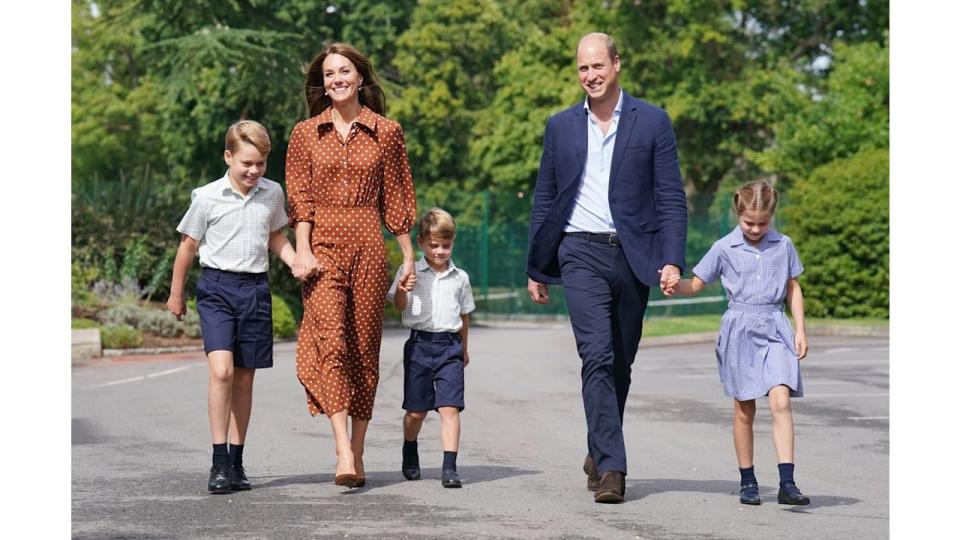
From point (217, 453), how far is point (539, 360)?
11.3m

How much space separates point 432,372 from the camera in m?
8.35

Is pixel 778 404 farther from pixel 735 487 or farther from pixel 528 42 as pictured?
pixel 528 42

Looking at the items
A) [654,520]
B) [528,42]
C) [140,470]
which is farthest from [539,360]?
[528,42]

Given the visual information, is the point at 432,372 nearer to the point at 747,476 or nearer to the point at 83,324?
the point at 747,476

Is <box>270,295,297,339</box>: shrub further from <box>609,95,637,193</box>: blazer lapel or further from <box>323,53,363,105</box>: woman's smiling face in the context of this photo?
<box>609,95,637,193</box>: blazer lapel

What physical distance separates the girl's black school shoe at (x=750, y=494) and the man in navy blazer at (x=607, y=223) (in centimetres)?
56

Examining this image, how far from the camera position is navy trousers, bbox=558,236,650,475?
300 inches

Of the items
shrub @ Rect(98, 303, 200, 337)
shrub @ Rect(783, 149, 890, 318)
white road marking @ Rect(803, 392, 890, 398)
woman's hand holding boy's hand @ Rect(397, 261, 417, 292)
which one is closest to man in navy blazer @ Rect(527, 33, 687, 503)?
woman's hand holding boy's hand @ Rect(397, 261, 417, 292)

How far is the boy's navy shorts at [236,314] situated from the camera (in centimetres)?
783

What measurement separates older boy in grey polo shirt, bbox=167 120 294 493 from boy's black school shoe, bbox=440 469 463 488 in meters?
0.93

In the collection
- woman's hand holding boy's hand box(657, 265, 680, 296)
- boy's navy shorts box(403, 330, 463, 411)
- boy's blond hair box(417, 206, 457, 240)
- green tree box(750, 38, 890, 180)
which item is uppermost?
→ green tree box(750, 38, 890, 180)

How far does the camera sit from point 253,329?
26.0 ft

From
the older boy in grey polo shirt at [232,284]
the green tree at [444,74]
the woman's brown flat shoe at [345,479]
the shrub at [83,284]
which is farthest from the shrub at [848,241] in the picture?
the woman's brown flat shoe at [345,479]

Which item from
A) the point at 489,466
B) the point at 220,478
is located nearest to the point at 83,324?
the point at 489,466
